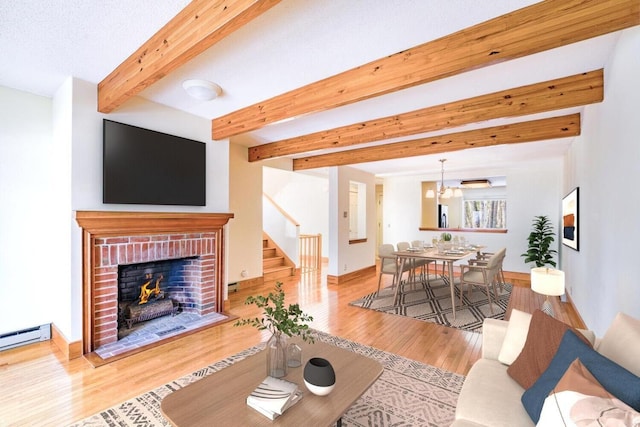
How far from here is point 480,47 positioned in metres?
1.78

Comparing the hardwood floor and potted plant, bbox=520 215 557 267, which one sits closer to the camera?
the hardwood floor

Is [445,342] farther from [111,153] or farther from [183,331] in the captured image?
[111,153]

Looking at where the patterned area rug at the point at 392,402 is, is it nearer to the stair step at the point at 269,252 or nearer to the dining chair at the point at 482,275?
the dining chair at the point at 482,275

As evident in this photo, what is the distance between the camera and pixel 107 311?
282cm

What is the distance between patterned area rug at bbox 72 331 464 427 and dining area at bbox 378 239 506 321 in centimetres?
154

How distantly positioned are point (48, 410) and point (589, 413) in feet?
9.60

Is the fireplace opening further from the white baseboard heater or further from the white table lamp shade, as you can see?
the white table lamp shade

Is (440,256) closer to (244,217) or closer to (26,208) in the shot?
(244,217)

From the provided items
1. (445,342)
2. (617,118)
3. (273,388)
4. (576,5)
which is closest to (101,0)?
(273,388)

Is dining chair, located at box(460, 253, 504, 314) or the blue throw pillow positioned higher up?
the blue throw pillow

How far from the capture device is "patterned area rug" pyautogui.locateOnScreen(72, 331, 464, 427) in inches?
72.9

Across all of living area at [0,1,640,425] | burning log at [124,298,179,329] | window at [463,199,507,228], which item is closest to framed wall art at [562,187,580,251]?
living area at [0,1,640,425]

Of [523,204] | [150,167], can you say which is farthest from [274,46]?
[523,204]

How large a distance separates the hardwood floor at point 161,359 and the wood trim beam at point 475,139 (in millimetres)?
2278
